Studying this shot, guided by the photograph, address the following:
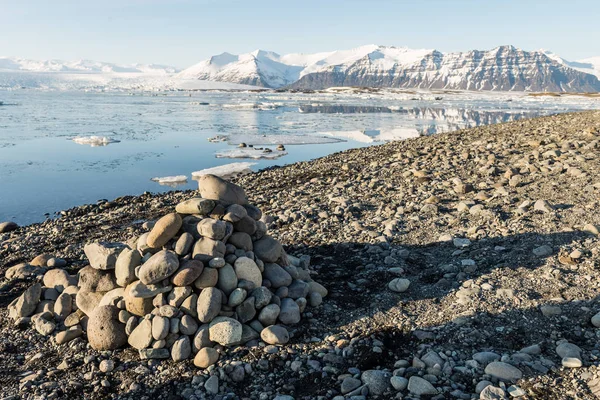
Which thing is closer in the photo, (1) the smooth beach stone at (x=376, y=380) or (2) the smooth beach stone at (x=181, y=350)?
(1) the smooth beach stone at (x=376, y=380)

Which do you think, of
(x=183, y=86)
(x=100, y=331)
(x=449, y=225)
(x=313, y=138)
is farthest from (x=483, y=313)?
(x=183, y=86)

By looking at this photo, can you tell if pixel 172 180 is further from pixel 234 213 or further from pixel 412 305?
pixel 412 305

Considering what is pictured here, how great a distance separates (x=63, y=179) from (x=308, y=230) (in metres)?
10.5

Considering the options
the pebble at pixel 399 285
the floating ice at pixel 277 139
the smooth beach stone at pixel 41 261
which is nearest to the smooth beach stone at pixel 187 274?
the pebble at pixel 399 285

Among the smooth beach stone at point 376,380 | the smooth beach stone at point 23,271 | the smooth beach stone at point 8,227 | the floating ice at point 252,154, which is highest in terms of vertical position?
the smooth beach stone at point 376,380

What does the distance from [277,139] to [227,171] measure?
28.9ft

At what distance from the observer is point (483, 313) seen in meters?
4.50

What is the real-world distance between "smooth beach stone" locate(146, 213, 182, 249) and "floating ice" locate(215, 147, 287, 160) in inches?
510

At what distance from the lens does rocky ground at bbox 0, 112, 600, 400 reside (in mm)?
3701

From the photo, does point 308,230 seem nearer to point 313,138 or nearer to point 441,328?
point 441,328

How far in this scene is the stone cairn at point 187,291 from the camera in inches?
174

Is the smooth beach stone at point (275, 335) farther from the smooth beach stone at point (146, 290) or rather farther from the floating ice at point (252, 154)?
the floating ice at point (252, 154)

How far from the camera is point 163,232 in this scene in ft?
16.1

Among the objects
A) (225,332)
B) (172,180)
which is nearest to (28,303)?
(225,332)
